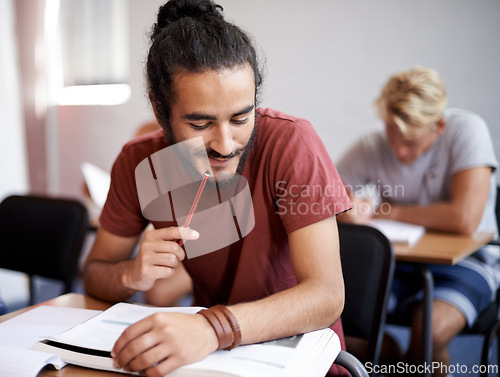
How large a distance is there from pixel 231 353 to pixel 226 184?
430 millimetres

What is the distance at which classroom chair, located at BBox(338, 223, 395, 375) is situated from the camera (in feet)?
4.06

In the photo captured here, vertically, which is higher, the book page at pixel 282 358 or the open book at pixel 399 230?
the book page at pixel 282 358

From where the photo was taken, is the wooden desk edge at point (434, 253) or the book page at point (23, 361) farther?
the wooden desk edge at point (434, 253)

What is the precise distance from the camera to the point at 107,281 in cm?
109

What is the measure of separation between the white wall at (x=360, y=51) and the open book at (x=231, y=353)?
181cm

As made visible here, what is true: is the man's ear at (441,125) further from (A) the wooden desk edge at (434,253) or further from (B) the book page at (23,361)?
(B) the book page at (23,361)

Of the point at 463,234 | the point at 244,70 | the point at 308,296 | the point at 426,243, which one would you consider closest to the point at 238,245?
the point at 308,296

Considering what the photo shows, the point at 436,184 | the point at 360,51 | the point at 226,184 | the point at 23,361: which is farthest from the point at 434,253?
the point at 360,51

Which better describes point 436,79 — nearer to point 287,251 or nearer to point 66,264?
point 287,251

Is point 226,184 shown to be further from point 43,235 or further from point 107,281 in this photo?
point 43,235

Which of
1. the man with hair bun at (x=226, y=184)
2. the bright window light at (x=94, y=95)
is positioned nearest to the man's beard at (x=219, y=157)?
the man with hair bun at (x=226, y=184)

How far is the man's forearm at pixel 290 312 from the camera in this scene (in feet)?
2.58

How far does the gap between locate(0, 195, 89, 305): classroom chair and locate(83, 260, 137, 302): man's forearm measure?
526 millimetres

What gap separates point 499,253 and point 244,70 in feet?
5.17
